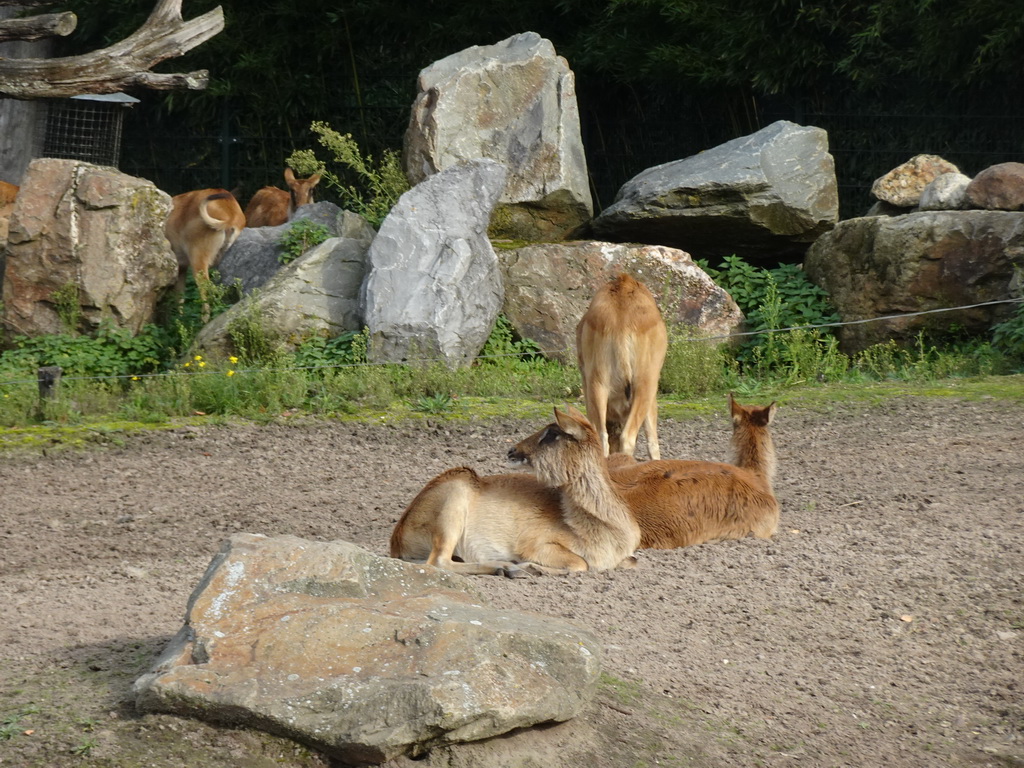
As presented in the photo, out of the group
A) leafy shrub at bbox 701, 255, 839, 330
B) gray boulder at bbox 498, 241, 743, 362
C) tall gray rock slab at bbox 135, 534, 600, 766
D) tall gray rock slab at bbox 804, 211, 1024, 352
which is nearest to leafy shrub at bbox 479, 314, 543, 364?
gray boulder at bbox 498, 241, 743, 362

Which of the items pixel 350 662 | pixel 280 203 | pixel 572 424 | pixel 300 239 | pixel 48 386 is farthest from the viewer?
pixel 280 203

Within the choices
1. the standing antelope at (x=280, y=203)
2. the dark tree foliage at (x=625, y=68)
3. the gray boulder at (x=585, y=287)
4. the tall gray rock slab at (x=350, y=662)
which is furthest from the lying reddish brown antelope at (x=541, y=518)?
the standing antelope at (x=280, y=203)

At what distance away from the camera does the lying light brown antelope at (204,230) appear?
13312 millimetres

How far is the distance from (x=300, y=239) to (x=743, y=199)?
4.71 meters

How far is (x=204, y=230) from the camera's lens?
13383mm

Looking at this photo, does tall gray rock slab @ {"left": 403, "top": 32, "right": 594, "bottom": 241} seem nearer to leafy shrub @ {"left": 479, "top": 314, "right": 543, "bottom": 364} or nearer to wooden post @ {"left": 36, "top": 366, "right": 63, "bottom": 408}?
leafy shrub @ {"left": 479, "top": 314, "right": 543, "bottom": 364}

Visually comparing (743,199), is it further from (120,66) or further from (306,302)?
(120,66)

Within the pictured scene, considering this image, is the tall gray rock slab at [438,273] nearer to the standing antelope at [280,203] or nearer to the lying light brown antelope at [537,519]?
the standing antelope at [280,203]

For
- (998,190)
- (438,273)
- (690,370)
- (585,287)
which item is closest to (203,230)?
(438,273)

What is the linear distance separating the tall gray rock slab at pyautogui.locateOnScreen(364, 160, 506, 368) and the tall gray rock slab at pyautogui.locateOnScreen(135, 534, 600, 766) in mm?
6759

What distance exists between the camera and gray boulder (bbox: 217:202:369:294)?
13016 mm

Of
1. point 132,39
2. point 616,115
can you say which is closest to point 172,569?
point 132,39

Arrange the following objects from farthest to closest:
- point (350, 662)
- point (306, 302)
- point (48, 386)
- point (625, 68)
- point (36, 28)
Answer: point (625, 68) → point (306, 302) → point (48, 386) → point (36, 28) → point (350, 662)

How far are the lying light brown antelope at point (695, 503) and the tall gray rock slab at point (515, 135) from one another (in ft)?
22.9
